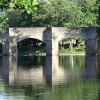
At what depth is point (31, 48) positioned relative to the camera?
78562 millimetres

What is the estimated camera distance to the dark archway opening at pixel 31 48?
252ft

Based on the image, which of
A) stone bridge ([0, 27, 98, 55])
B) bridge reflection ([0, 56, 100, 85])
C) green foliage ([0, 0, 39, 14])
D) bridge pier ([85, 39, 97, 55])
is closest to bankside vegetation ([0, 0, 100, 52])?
stone bridge ([0, 27, 98, 55])

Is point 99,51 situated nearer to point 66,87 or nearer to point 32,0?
point 66,87

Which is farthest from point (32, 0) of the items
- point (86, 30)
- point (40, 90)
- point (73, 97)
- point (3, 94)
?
point (86, 30)

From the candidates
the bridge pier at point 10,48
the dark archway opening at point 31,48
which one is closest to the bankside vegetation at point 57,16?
the dark archway opening at point 31,48

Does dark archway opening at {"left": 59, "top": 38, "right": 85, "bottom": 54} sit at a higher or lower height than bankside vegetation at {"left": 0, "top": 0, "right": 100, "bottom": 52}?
lower

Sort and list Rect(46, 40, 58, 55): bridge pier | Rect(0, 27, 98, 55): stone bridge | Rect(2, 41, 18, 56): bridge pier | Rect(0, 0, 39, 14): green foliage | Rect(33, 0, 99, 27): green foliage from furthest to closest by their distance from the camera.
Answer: Rect(33, 0, 99, 27): green foliage → Rect(2, 41, 18, 56): bridge pier → Rect(46, 40, 58, 55): bridge pier → Rect(0, 27, 98, 55): stone bridge → Rect(0, 0, 39, 14): green foliage

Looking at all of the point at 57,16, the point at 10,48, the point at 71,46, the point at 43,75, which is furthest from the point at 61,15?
the point at 43,75

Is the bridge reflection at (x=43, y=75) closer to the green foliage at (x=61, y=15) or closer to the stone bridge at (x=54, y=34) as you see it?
the stone bridge at (x=54, y=34)

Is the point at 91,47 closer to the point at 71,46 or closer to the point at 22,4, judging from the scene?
the point at 71,46

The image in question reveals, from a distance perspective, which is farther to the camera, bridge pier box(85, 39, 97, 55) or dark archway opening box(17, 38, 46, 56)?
dark archway opening box(17, 38, 46, 56)

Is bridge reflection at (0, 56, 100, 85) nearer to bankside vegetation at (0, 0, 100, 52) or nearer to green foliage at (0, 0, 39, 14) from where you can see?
green foliage at (0, 0, 39, 14)

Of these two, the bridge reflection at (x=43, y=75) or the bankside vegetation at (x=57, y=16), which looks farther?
the bankside vegetation at (x=57, y=16)

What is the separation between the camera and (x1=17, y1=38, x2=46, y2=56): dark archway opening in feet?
252
